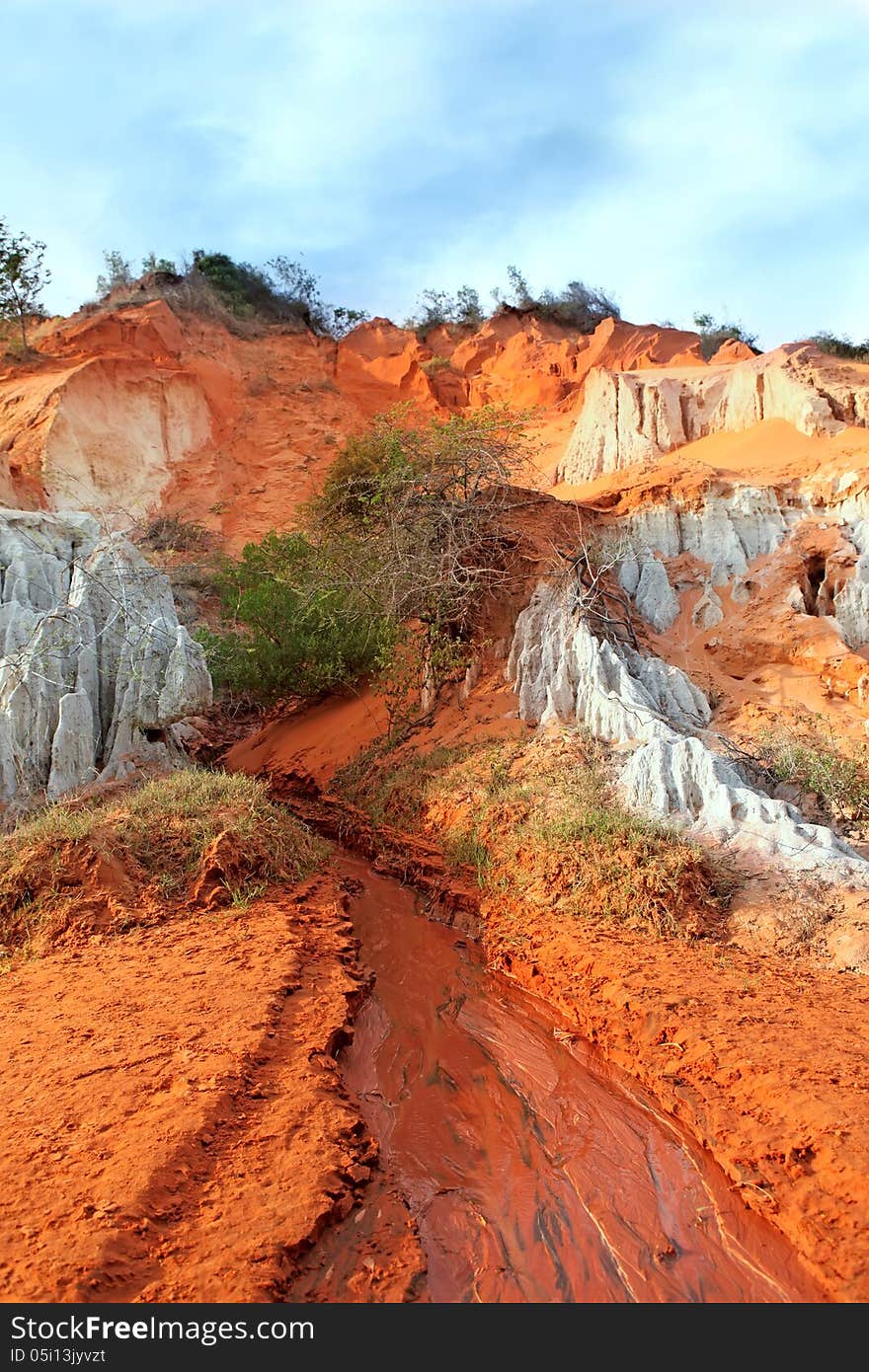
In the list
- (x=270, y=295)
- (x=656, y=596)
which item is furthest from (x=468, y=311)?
(x=656, y=596)

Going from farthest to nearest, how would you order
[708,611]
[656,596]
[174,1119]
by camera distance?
[656,596], [708,611], [174,1119]

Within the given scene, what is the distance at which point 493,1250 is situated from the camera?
10.3 feet

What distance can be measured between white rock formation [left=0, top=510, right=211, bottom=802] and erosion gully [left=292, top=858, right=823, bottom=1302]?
4.51 m

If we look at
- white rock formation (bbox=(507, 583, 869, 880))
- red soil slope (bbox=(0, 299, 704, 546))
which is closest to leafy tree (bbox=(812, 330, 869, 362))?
red soil slope (bbox=(0, 299, 704, 546))

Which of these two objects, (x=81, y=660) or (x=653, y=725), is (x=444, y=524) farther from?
(x=81, y=660)

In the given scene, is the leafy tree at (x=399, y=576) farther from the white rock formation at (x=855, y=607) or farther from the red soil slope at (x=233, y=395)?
the red soil slope at (x=233, y=395)

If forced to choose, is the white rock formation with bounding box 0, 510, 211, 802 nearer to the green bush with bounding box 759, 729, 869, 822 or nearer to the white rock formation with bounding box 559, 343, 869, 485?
the green bush with bounding box 759, 729, 869, 822

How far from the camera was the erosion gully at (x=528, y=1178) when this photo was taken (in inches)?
118

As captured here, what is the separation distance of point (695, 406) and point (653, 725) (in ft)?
33.8
